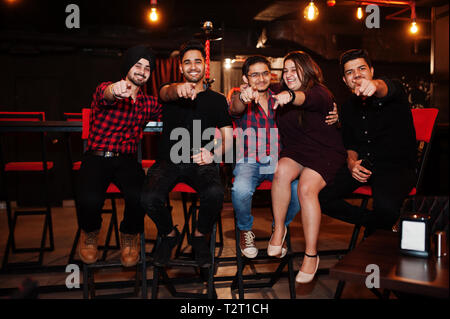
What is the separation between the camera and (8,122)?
2424mm

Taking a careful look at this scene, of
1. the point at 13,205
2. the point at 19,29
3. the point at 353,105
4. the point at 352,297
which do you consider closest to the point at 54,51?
the point at 19,29

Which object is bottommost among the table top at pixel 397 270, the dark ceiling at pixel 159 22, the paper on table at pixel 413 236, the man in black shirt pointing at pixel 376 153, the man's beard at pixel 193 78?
the table top at pixel 397 270

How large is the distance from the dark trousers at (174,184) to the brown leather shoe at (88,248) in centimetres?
37

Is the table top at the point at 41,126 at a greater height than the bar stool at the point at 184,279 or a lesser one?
greater

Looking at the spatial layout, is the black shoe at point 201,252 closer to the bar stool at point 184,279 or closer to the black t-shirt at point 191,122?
the bar stool at point 184,279

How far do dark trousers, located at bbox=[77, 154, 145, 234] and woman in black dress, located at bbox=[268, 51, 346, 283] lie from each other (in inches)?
32.6

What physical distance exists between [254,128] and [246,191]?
495 millimetres

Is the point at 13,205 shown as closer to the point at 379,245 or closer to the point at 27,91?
the point at 27,91

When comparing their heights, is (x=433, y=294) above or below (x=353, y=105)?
below

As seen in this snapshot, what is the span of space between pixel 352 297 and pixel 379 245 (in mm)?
851

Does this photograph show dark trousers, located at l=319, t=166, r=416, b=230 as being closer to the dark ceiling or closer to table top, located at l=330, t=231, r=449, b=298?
table top, located at l=330, t=231, r=449, b=298

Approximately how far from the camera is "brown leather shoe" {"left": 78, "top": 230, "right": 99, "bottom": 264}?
7.03ft

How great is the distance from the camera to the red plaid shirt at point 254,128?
2.46 m

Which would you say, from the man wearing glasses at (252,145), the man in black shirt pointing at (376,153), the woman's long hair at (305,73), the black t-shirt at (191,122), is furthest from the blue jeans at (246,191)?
the woman's long hair at (305,73)
